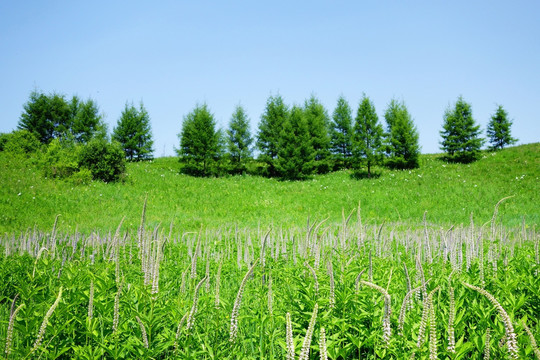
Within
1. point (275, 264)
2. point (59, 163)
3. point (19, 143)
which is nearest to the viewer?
point (275, 264)

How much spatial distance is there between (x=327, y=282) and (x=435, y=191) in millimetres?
24530

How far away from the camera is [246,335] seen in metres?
3.69

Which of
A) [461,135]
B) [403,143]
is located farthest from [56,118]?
[461,135]

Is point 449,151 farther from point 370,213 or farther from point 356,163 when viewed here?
point 370,213

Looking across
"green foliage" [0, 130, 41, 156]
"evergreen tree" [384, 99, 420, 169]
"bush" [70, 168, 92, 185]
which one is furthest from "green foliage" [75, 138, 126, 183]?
"evergreen tree" [384, 99, 420, 169]

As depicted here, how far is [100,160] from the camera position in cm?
2667

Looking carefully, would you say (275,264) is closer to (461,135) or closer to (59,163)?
(59,163)

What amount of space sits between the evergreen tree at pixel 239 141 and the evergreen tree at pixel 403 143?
50.9 ft

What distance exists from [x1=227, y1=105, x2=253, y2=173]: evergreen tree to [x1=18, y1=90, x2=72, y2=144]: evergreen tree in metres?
20.1

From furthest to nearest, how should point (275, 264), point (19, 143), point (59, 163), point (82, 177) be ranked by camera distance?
point (19, 143) < point (59, 163) < point (82, 177) < point (275, 264)

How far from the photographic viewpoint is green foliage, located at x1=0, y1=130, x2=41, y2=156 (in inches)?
1282

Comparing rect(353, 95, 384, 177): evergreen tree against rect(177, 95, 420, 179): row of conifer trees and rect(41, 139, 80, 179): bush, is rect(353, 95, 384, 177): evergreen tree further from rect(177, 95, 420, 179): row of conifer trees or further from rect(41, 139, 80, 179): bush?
rect(41, 139, 80, 179): bush

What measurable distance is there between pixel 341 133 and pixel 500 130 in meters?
21.9

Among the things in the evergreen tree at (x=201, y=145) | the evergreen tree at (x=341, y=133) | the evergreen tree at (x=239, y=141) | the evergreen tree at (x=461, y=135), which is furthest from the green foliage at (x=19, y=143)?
the evergreen tree at (x=461, y=135)
